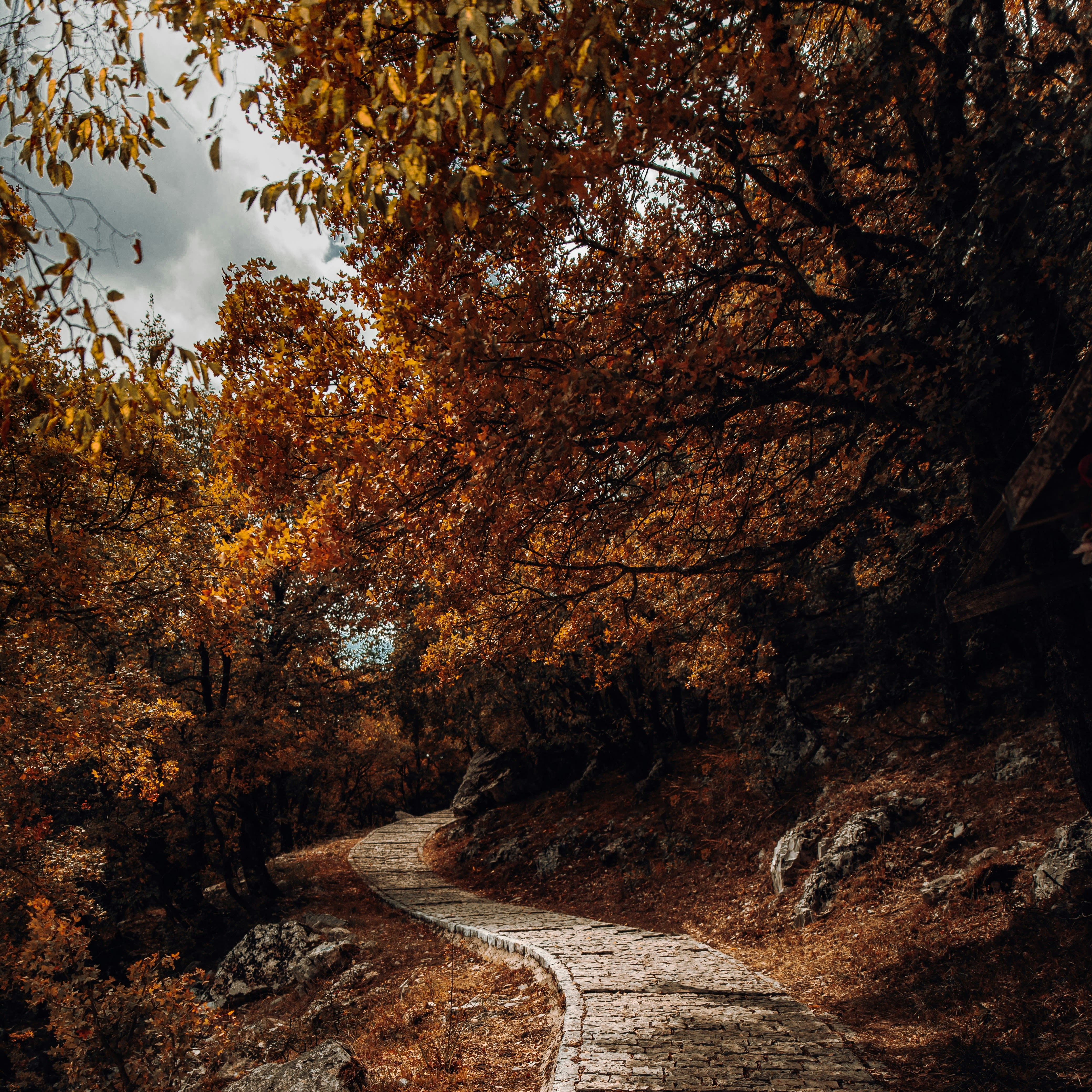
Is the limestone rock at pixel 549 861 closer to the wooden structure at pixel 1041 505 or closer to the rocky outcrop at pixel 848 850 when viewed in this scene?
the rocky outcrop at pixel 848 850

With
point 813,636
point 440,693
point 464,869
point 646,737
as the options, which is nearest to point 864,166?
point 813,636

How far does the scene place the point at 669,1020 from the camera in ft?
20.0

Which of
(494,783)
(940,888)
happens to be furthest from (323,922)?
(940,888)

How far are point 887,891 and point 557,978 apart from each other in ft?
15.0

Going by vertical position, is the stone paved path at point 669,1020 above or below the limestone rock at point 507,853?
below

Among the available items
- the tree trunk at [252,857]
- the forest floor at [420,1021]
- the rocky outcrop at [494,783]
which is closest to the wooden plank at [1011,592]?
the forest floor at [420,1021]

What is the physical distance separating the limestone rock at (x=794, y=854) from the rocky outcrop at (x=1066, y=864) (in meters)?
4.12

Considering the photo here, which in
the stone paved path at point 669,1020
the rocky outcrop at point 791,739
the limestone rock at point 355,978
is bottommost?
the limestone rock at point 355,978

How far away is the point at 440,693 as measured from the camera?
954 inches

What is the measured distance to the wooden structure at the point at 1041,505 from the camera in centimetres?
338

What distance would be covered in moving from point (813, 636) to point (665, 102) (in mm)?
17017

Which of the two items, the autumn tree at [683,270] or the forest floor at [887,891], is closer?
the autumn tree at [683,270]

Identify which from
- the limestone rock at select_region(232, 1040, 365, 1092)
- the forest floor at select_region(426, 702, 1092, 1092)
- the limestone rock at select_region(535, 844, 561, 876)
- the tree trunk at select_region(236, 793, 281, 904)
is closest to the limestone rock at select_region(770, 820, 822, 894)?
the forest floor at select_region(426, 702, 1092, 1092)

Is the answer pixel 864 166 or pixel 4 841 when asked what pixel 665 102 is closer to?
pixel 864 166
